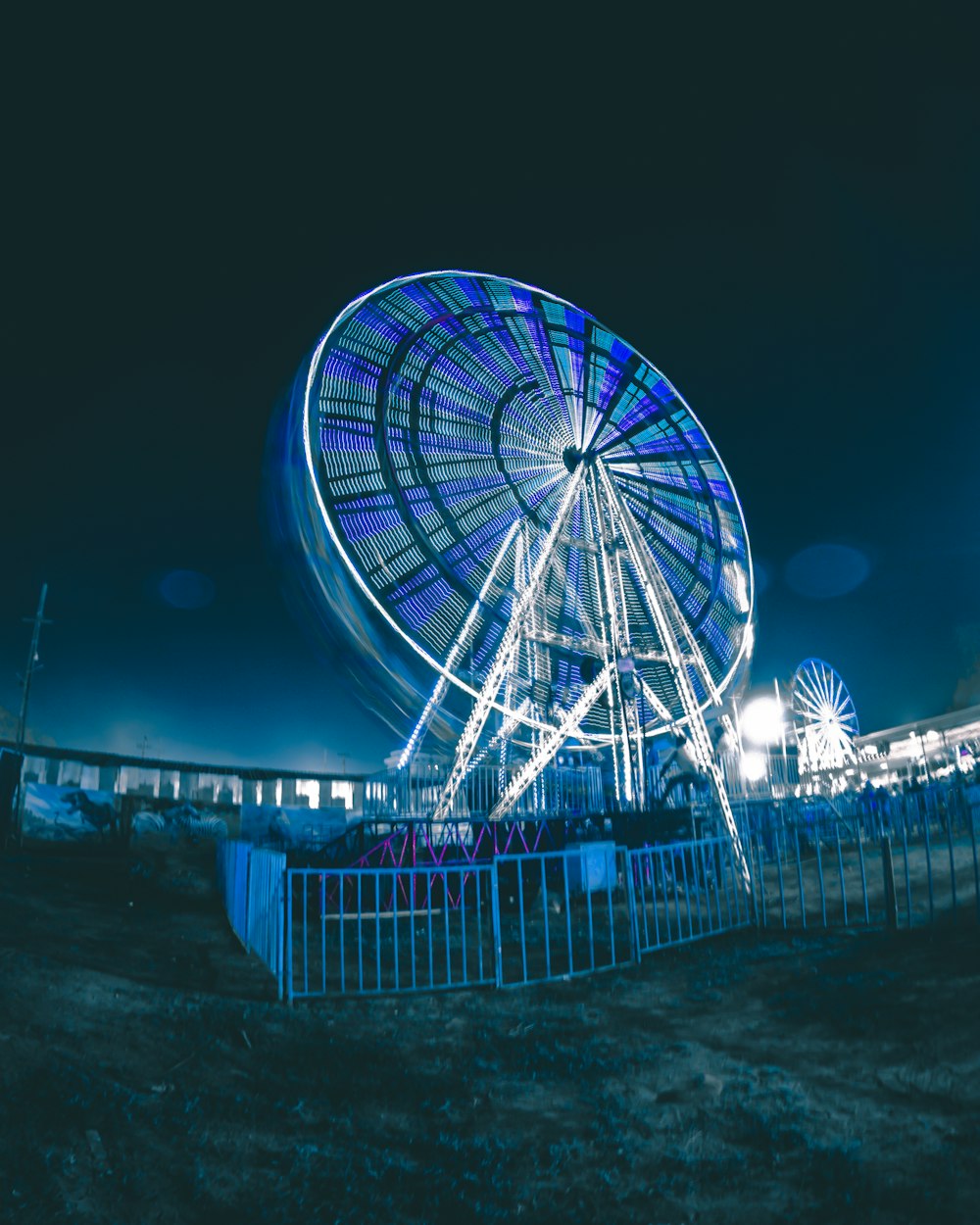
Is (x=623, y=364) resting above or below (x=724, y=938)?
above

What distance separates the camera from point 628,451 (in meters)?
20.7

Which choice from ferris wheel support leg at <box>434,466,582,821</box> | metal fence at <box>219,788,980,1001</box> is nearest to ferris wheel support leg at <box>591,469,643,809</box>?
ferris wheel support leg at <box>434,466,582,821</box>

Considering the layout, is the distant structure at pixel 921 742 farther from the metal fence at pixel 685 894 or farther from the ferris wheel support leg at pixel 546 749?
the metal fence at pixel 685 894

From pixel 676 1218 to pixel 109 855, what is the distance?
1837 centimetres

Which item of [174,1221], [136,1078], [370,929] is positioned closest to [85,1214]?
[174,1221]

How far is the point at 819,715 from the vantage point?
37.9 meters

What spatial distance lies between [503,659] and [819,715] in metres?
27.6

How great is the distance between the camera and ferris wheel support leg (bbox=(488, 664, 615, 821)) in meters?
16.4

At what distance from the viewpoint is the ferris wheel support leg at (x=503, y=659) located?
16.3m

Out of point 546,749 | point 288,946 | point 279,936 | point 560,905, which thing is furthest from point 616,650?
point 288,946

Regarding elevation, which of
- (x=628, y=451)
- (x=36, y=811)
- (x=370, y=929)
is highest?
(x=628, y=451)

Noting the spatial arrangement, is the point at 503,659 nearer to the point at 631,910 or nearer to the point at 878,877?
the point at 878,877

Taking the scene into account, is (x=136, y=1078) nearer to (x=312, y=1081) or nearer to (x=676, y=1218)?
(x=312, y=1081)

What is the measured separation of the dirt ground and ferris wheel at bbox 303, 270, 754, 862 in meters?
10.0
